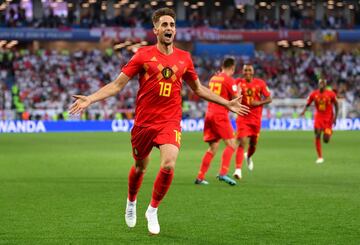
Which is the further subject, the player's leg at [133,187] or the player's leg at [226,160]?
the player's leg at [226,160]

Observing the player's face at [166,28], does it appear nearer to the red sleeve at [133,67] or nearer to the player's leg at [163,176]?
the red sleeve at [133,67]

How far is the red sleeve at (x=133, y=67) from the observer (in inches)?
352

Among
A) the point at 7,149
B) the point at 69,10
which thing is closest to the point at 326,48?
the point at 69,10

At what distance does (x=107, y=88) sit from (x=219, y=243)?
199cm

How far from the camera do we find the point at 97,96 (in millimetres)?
8562

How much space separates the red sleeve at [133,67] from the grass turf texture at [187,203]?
5.73ft

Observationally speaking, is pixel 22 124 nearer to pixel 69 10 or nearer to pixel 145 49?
pixel 69 10

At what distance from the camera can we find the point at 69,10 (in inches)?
2341

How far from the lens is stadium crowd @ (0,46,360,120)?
148 feet

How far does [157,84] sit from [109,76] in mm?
42742

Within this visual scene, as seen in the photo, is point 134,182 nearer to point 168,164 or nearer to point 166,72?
point 168,164

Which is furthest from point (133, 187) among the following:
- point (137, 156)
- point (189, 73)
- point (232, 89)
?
point (232, 89)

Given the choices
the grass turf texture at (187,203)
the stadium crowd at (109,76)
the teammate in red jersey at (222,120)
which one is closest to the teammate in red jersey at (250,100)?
the grass turf texture at (187,203)

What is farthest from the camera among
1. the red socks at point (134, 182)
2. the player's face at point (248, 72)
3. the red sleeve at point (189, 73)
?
the player's face at point (248, 72)
